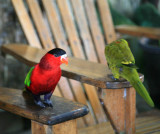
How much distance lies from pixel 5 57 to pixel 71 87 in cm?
59

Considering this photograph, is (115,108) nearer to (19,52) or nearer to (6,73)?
(19,52)

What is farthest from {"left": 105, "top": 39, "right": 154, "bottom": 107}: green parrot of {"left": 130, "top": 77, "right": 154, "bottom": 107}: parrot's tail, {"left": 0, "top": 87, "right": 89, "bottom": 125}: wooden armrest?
{"left": 0, "top": 87, "right": 89, "bottom": 125}: wooden armrest

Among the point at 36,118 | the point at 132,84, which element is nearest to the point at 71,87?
the point at 132,84

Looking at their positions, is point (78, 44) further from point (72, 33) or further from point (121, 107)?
point (121, 107)

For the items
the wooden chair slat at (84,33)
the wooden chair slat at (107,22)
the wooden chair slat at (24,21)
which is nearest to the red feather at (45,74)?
the wooden chair slat at (24,21)

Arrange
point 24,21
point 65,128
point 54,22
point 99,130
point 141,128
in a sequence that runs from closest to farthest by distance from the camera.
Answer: point 65,128, point 141,128, point 99,130, point 24,21, point 54,22

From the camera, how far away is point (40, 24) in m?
2.47

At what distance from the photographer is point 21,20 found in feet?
7.83

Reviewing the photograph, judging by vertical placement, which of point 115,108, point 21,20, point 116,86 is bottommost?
point 115,108

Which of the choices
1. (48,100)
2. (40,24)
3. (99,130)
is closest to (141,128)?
(99,130)

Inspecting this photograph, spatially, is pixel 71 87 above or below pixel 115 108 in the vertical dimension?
below

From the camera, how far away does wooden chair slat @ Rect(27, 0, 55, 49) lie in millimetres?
2439

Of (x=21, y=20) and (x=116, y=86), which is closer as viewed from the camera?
(x=116, y=86)

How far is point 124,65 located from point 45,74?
1.25 feet
